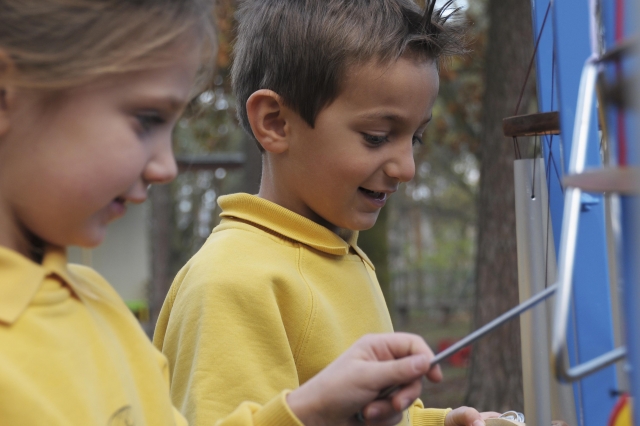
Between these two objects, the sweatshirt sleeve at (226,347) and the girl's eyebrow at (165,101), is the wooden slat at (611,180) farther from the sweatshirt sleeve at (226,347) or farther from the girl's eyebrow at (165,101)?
the sweatshirt sleeve at (226,347)

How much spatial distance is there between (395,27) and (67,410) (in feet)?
3.72

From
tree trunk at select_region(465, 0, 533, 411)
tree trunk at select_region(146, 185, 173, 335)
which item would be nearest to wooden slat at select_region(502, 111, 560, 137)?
tree trunk at select_region(465, 0, 533, 411)

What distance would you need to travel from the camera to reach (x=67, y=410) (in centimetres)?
98

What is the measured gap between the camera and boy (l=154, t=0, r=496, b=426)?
→ 147 cm

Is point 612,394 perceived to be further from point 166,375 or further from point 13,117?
point 13,117

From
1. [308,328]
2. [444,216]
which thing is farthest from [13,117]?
[444,216]

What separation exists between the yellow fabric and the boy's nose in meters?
0.69

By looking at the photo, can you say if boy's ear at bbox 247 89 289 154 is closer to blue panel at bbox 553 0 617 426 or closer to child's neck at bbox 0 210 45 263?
blue panel at bbox 553 0 617 426

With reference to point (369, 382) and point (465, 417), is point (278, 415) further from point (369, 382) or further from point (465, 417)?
point (465, 417)

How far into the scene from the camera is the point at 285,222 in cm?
171

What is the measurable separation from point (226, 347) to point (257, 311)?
0.09 metres

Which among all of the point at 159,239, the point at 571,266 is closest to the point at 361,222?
the point at 571,266

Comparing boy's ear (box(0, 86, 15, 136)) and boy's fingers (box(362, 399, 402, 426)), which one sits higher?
boy's ear (box(0, 86, 15, 136))

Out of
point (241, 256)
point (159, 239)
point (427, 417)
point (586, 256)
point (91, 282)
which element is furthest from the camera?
point (159, 239)
